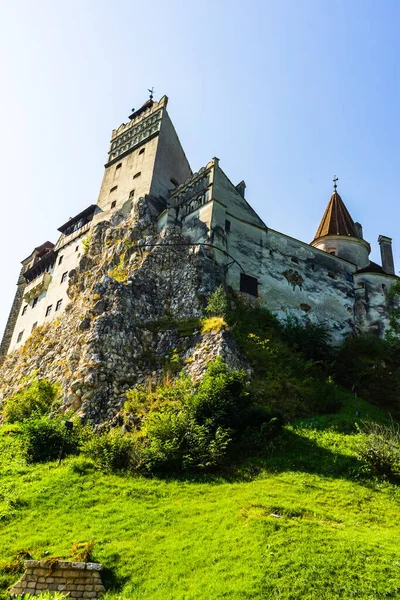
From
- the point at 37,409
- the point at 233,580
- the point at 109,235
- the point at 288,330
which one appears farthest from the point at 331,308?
the point at 233,580

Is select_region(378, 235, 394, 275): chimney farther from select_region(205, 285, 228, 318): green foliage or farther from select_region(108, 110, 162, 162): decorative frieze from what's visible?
select_region(108, 110, 162, 162): decorative frieze

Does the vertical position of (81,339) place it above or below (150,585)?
above

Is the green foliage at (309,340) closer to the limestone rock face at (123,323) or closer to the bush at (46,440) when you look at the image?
the limestone rock face at (123,323)

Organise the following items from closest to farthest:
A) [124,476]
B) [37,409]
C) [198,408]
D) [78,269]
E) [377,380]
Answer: [124,476], [198,408], [37,409], [377,380], [78,269]

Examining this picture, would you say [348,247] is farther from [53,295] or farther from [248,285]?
[53,295]

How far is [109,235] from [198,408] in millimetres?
20910

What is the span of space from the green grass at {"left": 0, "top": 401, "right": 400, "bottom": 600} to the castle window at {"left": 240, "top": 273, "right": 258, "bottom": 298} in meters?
13.2

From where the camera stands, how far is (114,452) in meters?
22.6

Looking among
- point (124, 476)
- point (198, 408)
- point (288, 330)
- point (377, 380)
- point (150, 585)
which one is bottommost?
point (150, 585)

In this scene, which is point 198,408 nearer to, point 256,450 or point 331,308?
point 256,450

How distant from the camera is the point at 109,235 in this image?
134 feet

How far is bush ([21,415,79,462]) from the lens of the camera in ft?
79.7

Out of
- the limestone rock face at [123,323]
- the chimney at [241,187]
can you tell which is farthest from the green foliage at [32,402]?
the chimney at [241,187]

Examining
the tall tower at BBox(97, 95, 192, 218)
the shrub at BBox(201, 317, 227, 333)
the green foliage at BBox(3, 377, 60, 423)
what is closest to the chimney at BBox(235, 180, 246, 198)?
the tall tower at BBox(97, 95, 192, 218)
